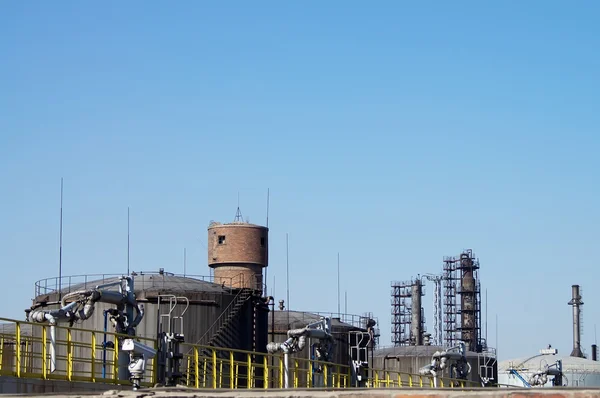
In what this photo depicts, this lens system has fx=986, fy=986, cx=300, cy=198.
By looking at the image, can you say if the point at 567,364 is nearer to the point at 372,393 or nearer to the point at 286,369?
the point at 286,369

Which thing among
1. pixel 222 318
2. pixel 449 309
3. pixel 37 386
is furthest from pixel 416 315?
pixel 37 386

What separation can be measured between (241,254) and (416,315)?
3634 cm

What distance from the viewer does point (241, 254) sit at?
188 feet

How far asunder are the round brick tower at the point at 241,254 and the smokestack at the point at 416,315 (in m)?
33.2

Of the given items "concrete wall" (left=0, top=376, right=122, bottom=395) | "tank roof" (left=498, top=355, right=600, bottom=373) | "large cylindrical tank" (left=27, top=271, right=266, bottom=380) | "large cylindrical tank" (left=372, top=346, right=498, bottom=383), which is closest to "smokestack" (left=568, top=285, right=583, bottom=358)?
"tank roof" (left=498, top=355, right=600, bottom=373)

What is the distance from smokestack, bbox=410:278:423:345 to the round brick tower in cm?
3315

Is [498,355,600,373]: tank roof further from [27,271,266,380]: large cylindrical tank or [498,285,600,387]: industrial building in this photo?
[27,271,266,380]: large cylindrical tank

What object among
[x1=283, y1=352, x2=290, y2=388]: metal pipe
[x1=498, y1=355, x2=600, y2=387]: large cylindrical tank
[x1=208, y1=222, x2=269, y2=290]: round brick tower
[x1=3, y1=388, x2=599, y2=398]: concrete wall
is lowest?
[x1=498, y1=355, x2=600, y2=387]: large cylindrical tank

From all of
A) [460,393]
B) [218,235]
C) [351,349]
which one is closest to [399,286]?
[218,235]

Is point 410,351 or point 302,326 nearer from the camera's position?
point 302,326

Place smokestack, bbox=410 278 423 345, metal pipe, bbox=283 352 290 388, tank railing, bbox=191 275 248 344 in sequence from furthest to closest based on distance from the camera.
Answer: smokestack, bbox=410 278 423 345, tank railing, bbox=191 275 248 344, metal pipe, bbox=283 352 290 388

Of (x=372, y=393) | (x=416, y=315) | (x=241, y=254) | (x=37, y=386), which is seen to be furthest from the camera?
(x=416, y=315)

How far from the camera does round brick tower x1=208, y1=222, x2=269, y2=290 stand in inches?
2242

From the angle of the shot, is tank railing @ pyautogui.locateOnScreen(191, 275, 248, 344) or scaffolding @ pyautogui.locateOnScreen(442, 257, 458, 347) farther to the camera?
scaffolding @ pyautogui.locateOnScreen(442, 257, 458, 347)
